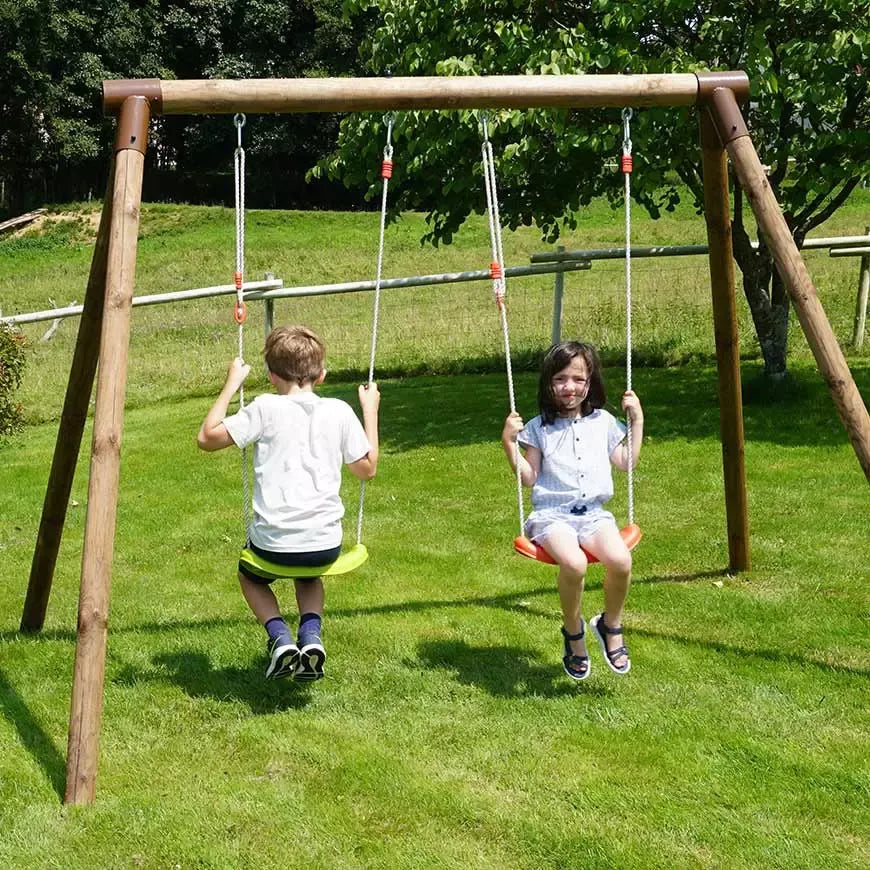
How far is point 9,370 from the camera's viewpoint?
35.1ft

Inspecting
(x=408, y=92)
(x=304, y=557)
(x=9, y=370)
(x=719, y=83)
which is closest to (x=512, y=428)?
(x=304, y=557)

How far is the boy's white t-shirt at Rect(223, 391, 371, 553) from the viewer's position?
410 cm

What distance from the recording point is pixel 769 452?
854 cm

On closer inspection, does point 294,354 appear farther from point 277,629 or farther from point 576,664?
point 576,664

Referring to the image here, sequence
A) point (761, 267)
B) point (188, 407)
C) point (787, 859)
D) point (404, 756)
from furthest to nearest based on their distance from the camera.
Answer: point (188, 407) → point (761, 267) → point (404, 756) → point (787, 859)

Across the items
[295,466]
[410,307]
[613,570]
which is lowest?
[410,307]

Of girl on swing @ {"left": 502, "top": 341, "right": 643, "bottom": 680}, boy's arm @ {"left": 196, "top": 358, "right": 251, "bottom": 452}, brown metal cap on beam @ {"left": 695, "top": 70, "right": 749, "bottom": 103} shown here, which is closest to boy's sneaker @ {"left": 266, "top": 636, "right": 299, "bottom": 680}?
boy's arm @ {"left": 196, "top": 358, "right": 251, "bottom": 452}

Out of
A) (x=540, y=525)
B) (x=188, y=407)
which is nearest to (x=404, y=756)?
(x=540, y=525)

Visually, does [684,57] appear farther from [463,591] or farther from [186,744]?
[186,744]

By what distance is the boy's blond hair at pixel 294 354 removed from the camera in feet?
13.9

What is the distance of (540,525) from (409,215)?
3136cm

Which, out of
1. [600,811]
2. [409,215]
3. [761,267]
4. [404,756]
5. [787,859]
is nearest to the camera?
[787,859]

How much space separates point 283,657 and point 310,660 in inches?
4.2

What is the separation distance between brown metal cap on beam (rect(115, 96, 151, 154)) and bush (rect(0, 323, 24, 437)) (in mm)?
7023
